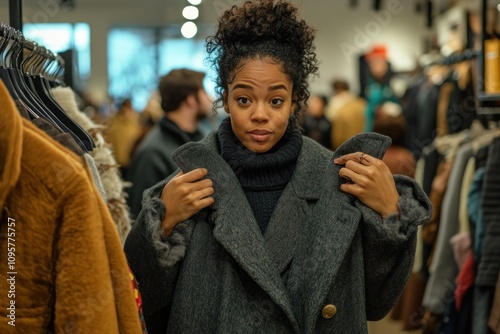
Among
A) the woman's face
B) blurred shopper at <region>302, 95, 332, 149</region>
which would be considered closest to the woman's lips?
the woman's face

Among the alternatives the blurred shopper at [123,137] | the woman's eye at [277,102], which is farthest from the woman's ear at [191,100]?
the blurred shopper at [123,137]

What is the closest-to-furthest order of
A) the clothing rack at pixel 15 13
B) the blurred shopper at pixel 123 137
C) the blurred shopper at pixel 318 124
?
1. the clothing rack at pixel 15 13
2. the blurred shopper at pixel 123 137
3. the blurred shopper at pixel 318 124

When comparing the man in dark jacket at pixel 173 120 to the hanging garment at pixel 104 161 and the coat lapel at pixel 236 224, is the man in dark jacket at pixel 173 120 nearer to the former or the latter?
the hanging garment at pixel 104 161

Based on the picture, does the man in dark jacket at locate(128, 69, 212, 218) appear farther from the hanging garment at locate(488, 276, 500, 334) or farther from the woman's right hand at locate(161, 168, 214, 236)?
the woman's right hand at locate(161, 168, 214, 236)

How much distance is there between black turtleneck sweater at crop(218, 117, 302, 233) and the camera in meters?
1.93

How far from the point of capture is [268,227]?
6.23 feet

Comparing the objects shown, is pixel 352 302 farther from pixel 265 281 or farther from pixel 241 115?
pixel 241 115

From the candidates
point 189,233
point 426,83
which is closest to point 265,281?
point 189,233

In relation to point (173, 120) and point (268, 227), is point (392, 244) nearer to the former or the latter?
point (268, 227)

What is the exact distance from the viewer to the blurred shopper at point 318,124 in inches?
341

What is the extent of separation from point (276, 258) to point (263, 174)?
23 centimetres

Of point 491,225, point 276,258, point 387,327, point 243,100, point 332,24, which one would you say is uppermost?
point 332,24

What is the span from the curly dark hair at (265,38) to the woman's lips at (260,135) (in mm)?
146

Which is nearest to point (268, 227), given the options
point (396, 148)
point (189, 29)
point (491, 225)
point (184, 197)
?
point (184, 197)
